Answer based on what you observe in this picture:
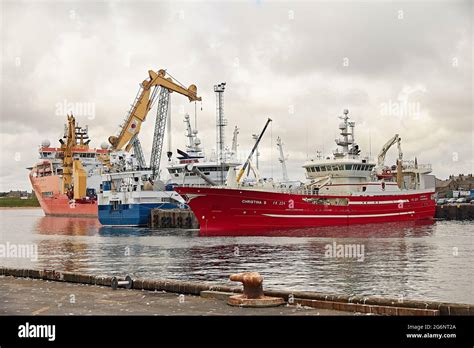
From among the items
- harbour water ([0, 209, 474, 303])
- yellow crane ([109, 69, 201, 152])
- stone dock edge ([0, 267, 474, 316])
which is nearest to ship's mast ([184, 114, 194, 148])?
yellow crane ([109, 69, 201, 152])

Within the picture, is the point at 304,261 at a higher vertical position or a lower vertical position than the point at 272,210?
lower

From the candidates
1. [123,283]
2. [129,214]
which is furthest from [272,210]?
[123,283]

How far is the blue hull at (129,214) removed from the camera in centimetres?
7462

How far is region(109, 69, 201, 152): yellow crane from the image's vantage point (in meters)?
90.2

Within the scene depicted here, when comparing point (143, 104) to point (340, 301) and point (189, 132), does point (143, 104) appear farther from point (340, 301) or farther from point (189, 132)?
point (340, 301)

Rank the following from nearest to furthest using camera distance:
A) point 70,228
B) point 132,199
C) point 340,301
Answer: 1. point 340,301
2. point 70,228
3. point 132,199

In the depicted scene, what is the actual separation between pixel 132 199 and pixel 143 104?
20.2m

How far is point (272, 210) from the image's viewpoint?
56.5 meters

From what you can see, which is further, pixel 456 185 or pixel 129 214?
pixel 456 185

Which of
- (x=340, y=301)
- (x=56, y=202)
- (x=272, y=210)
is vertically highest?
(x=56, y=202)

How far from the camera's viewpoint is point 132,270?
2808 cm

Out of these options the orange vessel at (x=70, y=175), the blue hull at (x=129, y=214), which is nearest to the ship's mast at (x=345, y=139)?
the blue hull at (x=129, y=214)

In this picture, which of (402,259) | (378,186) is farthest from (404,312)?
(378,186)

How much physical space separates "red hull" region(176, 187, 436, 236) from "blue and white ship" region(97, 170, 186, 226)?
71.1 feet
